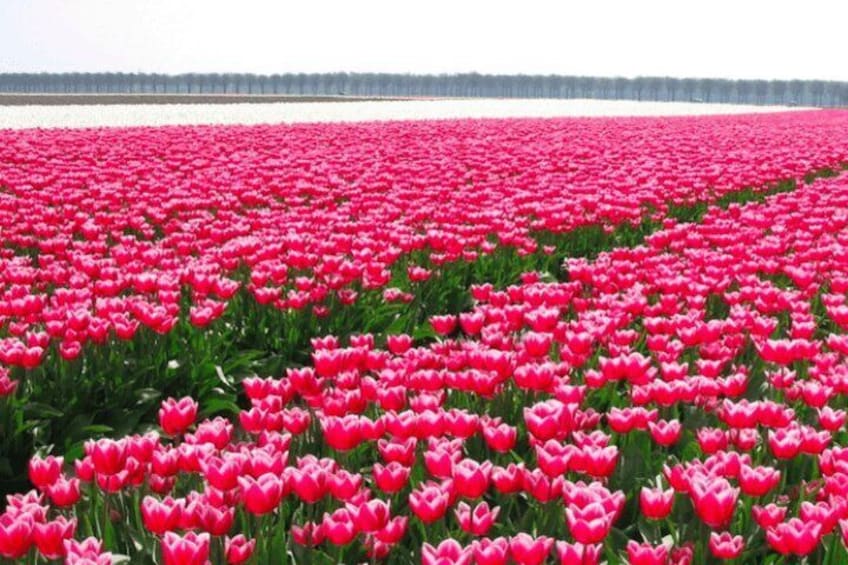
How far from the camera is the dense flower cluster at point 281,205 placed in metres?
6.00

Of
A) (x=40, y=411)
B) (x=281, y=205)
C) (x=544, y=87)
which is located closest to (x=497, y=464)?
(x=40, y=411)

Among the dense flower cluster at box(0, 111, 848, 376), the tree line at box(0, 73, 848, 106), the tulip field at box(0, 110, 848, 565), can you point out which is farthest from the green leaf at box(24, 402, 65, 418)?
the tree line at box(0, 73, 848, 106)

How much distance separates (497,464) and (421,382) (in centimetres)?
65

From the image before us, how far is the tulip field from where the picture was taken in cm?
297

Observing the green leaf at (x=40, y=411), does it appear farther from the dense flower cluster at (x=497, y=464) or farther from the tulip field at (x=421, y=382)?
the dense flower cluster at (x=497, y=464)

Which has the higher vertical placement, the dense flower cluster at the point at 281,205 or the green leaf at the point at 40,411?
the dense flower cluster at the point at 281,205

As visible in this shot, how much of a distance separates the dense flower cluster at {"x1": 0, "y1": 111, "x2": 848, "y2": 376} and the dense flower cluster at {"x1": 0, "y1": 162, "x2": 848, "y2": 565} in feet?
4.01

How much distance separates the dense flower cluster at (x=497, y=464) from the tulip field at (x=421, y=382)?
12 mm

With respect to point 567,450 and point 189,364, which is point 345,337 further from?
point 567,450

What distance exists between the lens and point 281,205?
11.4 meters

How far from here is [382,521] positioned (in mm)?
2852

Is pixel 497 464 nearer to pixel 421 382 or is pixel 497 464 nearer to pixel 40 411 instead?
pixel 421 382

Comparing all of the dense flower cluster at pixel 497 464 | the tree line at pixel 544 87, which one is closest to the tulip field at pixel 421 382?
the dense flower cluster at pixel 497 464

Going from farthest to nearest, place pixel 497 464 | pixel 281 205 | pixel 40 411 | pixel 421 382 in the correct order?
pixel 281 205
pixel 40 411
pixel 421 382
pixel 497 464
